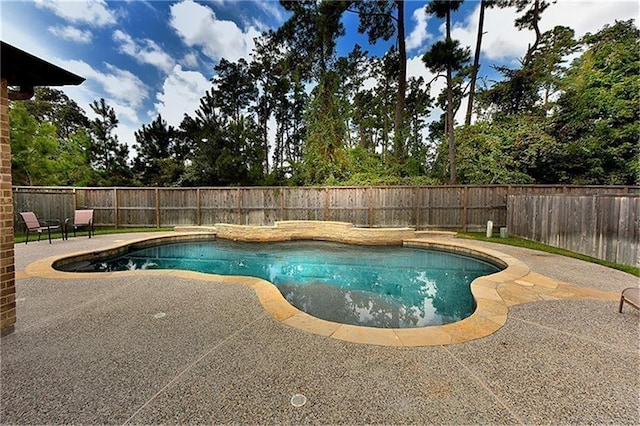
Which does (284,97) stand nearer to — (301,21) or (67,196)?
(301,21)

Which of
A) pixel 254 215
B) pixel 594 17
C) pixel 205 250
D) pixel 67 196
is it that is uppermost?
pixel 594 17

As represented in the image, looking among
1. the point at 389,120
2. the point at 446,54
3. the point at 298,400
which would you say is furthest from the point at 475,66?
the point at 298,400

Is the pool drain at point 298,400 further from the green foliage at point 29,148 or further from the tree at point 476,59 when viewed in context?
the green foliage at point 29,148

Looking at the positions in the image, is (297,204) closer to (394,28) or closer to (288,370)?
(288,370)

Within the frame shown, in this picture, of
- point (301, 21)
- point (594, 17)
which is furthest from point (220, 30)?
point (594, 17)

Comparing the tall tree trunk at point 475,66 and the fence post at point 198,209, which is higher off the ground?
the tall tree trunk at point 475,66

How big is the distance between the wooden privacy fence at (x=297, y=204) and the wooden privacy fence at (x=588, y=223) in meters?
1.79

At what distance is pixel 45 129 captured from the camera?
12.5 m

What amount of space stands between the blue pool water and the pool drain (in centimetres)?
193

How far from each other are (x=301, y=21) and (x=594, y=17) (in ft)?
44.9

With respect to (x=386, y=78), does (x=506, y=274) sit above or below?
below

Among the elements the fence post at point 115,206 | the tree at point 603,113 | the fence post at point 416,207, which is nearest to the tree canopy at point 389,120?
the tree at point 603,113

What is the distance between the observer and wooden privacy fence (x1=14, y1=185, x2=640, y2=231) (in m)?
9.51

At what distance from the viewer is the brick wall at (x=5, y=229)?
2406mm
